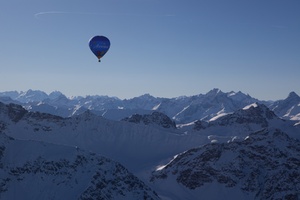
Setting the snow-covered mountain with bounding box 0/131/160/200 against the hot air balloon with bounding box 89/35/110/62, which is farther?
the snow-covered mountain with bounding box 0/131/160/200

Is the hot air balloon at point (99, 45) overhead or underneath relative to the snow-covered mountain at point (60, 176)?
overhead

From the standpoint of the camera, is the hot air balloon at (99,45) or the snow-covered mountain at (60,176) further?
the snow-covered mountain at (60,176)

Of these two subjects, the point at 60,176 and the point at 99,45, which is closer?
the point at 99,45

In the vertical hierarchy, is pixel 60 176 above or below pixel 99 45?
below

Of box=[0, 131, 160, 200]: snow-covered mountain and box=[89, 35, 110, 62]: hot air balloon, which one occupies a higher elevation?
box=[89, 35, 110, 62]: hot air balloon
